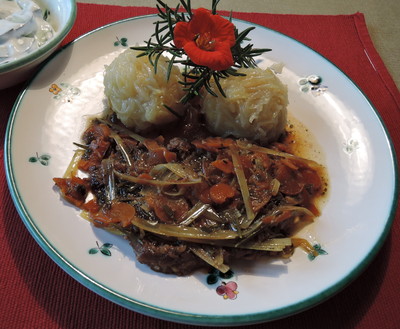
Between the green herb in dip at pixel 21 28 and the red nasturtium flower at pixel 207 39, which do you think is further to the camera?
the green herb in dip at pixel 21 28

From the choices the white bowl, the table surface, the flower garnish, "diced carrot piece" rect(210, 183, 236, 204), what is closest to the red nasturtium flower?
the flower garnish

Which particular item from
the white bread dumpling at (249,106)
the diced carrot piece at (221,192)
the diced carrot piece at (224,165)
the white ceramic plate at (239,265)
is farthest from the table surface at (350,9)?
the diced carrot piece at (221,192)

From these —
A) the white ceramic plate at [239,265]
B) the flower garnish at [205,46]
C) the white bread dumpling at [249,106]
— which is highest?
the flower garnish at [205,46]

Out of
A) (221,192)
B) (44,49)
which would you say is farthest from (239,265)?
(44,49)

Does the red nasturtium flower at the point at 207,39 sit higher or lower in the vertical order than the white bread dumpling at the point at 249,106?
higher

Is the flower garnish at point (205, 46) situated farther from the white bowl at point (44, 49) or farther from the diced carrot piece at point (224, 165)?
the white bowl at point (44, 49)

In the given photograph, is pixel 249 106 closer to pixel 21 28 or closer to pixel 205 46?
pixel 205 46

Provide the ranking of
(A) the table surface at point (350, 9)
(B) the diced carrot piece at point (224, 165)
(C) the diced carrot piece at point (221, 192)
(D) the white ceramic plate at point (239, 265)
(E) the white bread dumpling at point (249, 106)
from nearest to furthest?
(D) the white ceramic plate at point (239, 265) < (C) the diced carrot piece at point (221, 192) < (B) the diced carrot piece at point (224, 165) < (E) the white bread dumpling at point (249, 106) < (A) the table surface at point (350, 9)
